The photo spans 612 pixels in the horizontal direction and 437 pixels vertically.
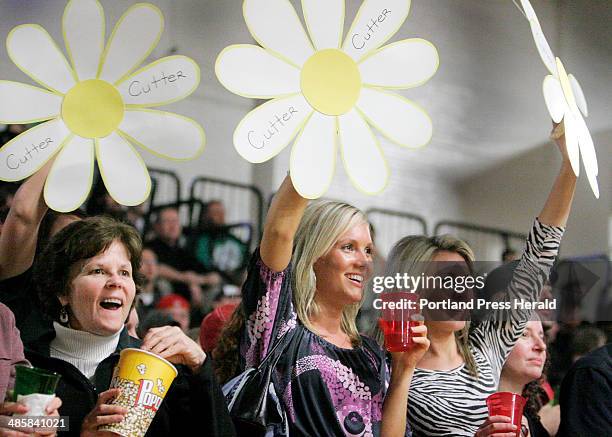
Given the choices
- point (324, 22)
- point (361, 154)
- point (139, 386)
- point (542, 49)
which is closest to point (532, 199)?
point (542, 49)

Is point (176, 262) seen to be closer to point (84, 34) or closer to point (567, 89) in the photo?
point (84, 34)

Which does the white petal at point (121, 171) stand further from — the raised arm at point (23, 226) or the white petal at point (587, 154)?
the white petal at point (587, 154)

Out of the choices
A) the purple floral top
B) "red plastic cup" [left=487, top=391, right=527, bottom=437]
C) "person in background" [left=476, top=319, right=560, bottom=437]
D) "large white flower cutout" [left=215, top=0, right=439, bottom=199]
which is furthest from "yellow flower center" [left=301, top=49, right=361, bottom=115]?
"person in background" [left=476, top=319, right=560, bottom=437]

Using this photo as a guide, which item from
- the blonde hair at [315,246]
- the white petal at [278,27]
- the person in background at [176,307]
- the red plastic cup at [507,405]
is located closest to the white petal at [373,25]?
the white petal at [278,27]

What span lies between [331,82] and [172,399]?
76cm

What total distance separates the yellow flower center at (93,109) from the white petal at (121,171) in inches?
1.1

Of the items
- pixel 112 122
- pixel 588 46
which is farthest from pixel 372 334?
pixel 588 46

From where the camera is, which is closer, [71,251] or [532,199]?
[71,251]

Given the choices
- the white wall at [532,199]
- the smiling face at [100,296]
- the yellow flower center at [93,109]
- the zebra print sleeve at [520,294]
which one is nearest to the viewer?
the smiling face at [100,296]

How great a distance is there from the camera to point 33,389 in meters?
1.79

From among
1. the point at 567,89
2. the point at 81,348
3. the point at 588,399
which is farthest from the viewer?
the point at 567,89

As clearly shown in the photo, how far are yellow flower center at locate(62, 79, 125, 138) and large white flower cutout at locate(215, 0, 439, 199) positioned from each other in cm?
28

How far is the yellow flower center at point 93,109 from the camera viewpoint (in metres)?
2.27

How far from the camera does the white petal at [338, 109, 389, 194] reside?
7.28ft
